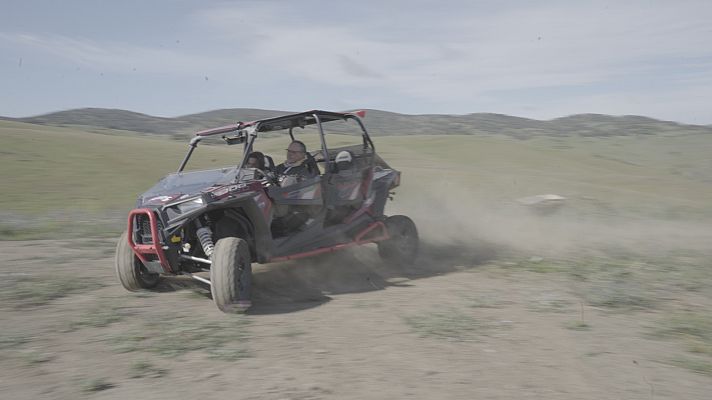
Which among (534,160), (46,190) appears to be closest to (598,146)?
(534,160)

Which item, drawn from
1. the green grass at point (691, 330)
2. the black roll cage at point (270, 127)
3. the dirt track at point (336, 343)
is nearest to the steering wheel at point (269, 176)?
the black roll cage at point (270, 127)

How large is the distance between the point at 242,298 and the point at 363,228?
2.74 m

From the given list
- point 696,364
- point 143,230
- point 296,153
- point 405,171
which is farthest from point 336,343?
point 405,171

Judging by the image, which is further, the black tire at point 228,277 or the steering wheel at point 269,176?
the steering wheel at point 269,176

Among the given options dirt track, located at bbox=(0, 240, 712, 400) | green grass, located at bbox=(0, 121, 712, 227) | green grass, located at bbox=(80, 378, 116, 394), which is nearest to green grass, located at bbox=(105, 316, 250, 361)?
dirt track, located at bbox=(0, 240, 712, 400)

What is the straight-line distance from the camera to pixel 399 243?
863 centimetres

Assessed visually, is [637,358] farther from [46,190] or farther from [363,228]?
[46,190]

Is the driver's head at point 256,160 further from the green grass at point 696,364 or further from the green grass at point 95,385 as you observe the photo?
the green grass at point 696,364

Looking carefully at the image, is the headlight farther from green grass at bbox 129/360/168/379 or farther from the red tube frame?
green grass at bbox 129/360/168/379

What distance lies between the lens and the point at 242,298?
5.87m

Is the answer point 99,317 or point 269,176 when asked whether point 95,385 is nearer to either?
point 99,317

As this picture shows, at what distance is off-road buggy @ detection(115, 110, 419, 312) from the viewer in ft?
19.4

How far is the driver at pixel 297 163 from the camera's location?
747 cm

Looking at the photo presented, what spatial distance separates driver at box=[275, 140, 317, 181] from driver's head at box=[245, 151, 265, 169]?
0.91 ft
